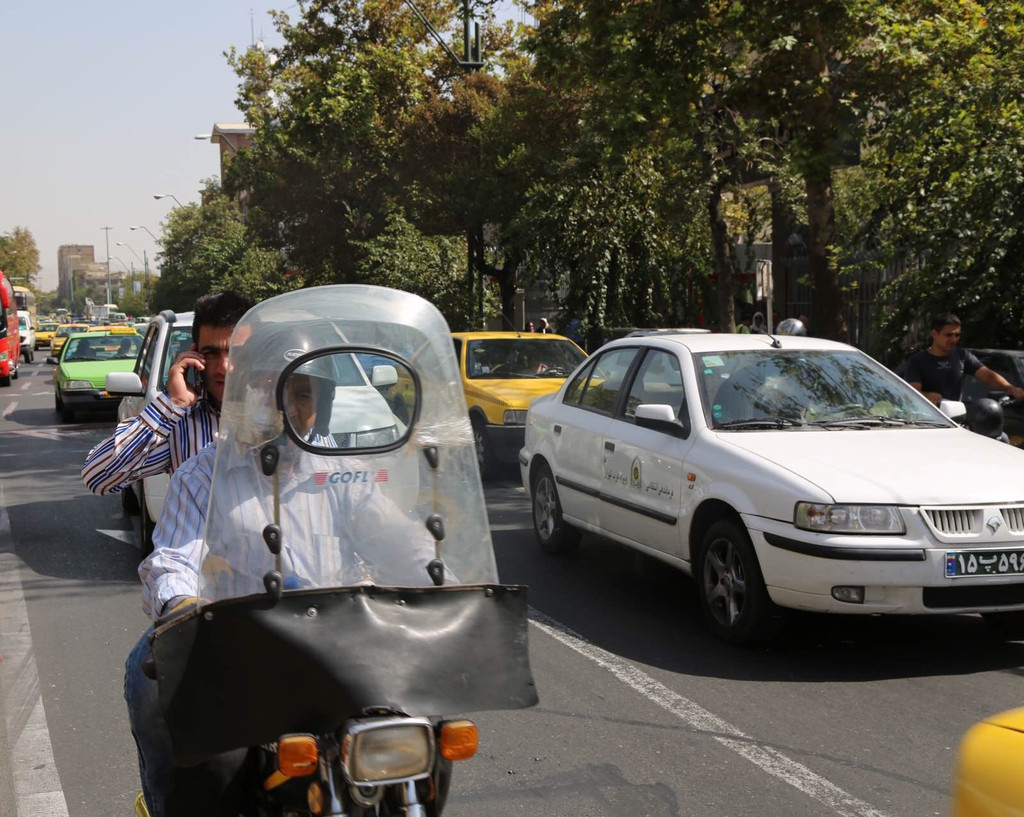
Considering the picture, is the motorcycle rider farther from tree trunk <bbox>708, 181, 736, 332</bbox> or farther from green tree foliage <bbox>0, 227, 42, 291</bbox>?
green tree foliage <bbox>0, 227, 42, 291</bbox>

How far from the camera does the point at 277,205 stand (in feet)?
108

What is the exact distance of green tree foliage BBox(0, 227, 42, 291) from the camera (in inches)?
4160

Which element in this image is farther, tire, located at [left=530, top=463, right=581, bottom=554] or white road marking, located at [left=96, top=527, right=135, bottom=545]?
white road marking, located at [left=96, top=527, right=135, bottom=545]

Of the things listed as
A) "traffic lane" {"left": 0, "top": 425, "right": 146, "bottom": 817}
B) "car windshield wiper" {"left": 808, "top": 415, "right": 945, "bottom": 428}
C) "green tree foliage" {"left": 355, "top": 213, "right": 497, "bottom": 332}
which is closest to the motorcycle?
"traffic lane" {"left": 0, "top": 425, "right": 146, "bottom": 817}

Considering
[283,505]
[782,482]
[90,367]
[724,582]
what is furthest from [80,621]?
[90,367]

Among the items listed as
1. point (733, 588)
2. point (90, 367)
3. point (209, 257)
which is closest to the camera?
point (733, 588)

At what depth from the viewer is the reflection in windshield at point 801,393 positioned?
718cm

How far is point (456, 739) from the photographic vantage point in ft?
8.34

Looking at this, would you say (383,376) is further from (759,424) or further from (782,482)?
(759,424)

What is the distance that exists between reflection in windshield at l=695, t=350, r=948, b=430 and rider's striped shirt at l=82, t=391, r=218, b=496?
408cm

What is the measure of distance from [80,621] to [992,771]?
19.7ft

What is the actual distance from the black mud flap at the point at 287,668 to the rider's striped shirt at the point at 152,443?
1061 millimetres

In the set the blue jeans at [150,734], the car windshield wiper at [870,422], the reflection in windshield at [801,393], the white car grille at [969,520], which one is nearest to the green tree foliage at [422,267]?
the reflection in windshield at [801,393]

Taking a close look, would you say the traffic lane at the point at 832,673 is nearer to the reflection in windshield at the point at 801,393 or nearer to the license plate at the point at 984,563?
the license plate at the point at 984,563
